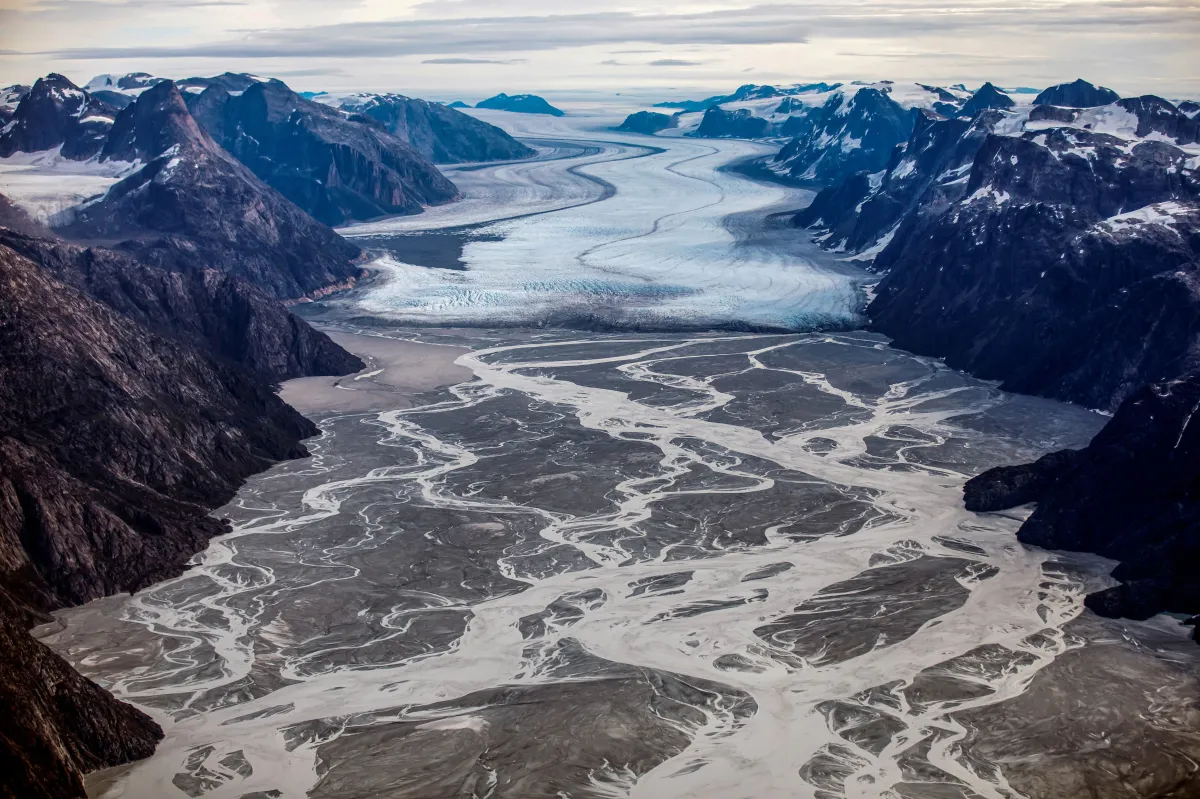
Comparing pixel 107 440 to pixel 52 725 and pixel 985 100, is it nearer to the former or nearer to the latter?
pixel 52 725

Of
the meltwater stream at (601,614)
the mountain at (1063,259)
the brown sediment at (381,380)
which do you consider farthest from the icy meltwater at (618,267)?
the meltwater stream at (601,614)

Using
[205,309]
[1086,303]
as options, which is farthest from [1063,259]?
[205,309]

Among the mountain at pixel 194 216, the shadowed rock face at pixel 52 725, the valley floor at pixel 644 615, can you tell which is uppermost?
the mountain at pixel 194 216

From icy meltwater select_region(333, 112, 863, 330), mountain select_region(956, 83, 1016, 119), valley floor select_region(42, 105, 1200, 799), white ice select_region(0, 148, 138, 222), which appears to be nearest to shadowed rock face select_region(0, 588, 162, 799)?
valley floor select_region(42, 105, 1200, 799)

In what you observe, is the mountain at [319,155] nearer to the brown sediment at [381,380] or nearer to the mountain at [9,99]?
the mountain at [9,99]

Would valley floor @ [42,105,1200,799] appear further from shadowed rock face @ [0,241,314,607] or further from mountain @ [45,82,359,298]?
mountain @ [45,82,359,298]
